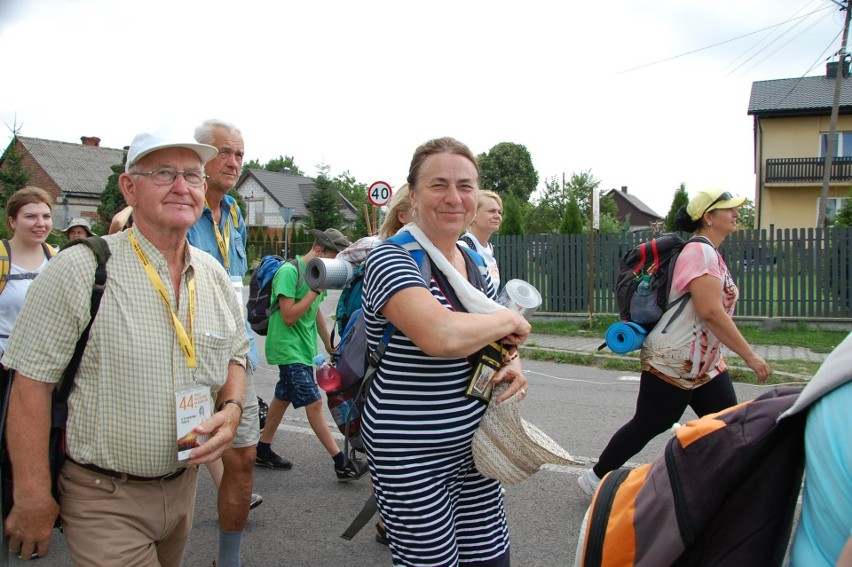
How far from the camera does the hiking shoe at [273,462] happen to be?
493cm

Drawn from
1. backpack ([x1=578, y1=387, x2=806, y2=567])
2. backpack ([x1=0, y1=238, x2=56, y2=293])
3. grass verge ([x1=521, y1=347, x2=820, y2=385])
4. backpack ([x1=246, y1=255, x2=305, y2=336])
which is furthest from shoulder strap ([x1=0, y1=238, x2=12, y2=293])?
grass verge ([x1=521, y1=347, x2=820, y2=385])

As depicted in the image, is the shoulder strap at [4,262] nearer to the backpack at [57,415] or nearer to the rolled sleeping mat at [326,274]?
the rolled sleeping mat at [326,274]

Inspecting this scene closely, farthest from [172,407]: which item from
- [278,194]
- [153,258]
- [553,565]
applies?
[278,194]

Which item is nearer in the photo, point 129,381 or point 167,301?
point 129,381

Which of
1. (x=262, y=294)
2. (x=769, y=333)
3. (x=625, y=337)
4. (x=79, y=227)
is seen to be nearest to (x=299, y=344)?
(x=262, y=294)

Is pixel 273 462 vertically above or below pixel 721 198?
below

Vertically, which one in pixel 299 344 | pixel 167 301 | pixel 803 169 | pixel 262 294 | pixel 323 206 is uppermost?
pixel 803 169

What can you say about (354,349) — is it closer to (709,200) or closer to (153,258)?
(153,258)

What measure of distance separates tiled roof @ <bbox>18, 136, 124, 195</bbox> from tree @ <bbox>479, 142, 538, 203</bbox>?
94.0 ft

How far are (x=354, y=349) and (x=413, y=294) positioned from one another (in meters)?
0.54

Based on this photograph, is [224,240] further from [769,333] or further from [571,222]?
[571,222]

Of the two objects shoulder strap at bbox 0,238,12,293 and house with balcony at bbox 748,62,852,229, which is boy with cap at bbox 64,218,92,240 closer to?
shoulder strap at bbox 0,238,12,293

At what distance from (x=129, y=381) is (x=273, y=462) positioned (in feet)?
10.3

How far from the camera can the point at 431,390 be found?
2109 millimetres
